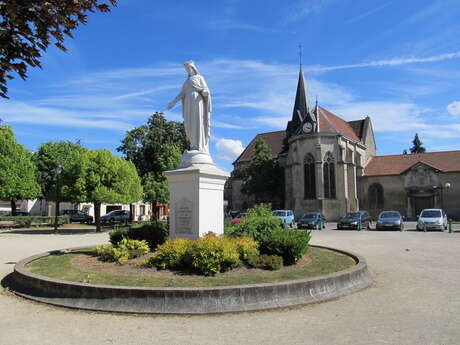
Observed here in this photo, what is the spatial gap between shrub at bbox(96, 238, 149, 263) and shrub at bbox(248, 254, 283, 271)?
2880 mm

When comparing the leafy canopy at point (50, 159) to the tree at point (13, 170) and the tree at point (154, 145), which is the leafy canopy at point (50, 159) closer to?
the tree at point (13, 170)

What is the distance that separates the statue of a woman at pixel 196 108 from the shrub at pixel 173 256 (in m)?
3.02

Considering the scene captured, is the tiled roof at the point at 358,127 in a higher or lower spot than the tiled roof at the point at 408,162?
higher

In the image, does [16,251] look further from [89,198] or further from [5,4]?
[5,4]

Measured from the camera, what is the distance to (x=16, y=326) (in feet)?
16.9

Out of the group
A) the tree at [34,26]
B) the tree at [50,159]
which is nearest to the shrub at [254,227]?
the tree at [34,26]

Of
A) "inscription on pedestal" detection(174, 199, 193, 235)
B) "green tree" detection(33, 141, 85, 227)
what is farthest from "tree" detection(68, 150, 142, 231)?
"inscription on pedestal" detection(174, 199, 193, 235)

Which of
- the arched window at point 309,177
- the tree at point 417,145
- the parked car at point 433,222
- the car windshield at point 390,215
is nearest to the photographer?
the parked car at point 433,222

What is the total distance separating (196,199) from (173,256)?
1739 mm

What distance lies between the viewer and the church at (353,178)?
38094mm

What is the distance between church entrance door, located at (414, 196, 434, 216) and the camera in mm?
38219

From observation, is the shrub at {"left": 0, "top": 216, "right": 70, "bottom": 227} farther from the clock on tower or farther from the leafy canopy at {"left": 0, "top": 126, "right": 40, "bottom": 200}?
the clock on tower

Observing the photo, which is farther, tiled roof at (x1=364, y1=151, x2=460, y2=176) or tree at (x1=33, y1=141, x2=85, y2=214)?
tree at (x1=33, y1=141, x2=85, y2=214)

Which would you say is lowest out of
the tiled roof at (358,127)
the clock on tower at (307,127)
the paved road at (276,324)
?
the paved road at (276,324)
